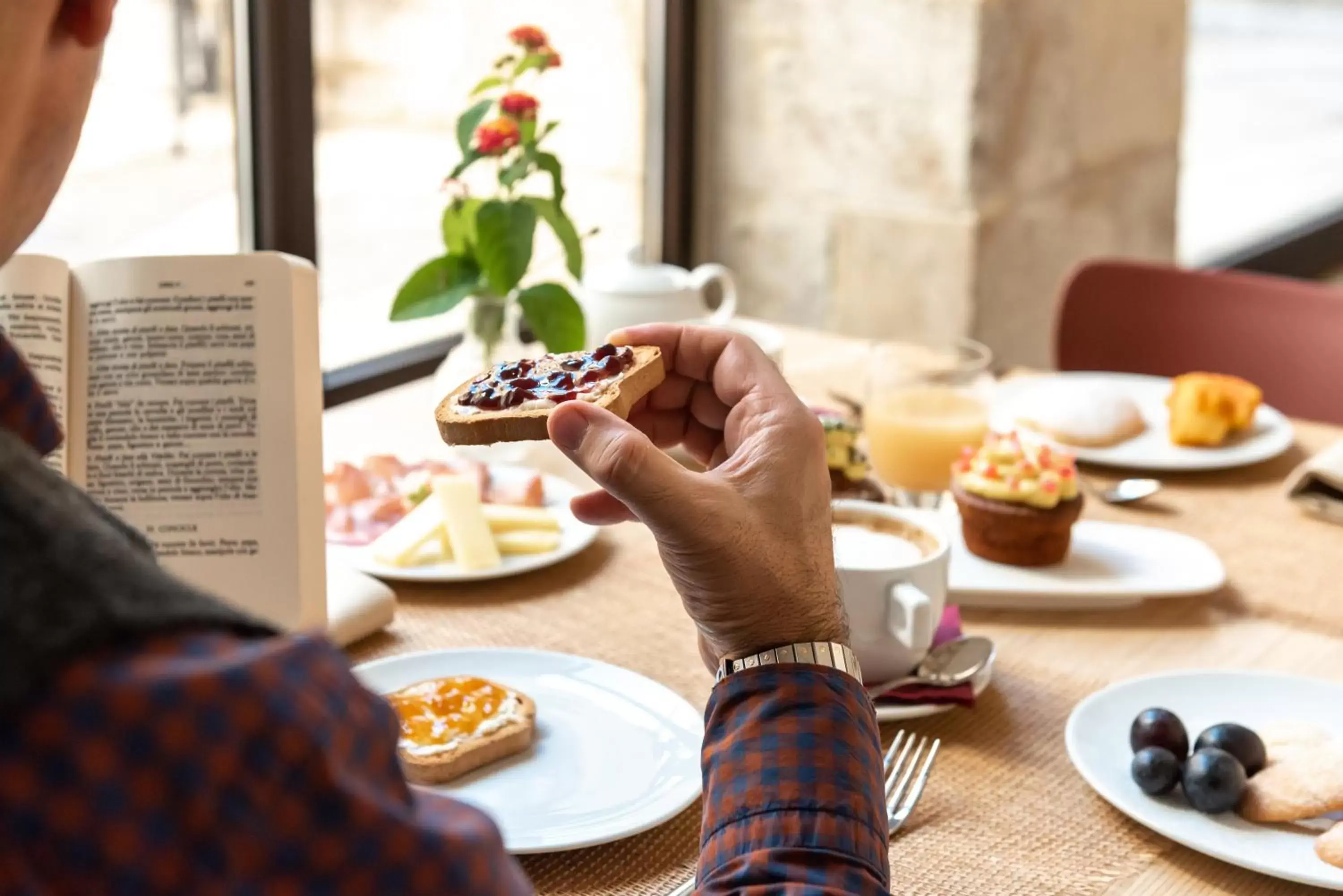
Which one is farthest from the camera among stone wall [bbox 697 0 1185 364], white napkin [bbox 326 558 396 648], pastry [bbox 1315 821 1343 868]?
stone wall [bbox 697 0 1185 364]

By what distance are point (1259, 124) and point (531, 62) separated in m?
3.72

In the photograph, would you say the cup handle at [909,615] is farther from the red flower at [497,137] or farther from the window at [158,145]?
the window at [158,145]

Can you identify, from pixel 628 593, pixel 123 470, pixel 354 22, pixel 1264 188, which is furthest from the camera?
pixel 1264 188

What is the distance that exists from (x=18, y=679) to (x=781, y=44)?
90.5 inches

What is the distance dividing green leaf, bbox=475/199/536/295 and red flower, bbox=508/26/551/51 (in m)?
0.21

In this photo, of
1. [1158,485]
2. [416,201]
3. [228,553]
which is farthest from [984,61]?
[228,553]

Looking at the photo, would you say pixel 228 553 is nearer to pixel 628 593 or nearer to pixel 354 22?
pixel 628 593

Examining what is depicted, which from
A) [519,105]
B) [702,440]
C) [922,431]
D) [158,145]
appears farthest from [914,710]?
[158,145]

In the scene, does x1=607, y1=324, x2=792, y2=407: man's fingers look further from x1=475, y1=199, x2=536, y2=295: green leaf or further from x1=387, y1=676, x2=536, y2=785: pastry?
x1=475, y1=199, x2=536, y2=295: green leaf

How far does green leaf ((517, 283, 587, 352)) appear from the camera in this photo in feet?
5.08

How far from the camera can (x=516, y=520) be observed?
130 cm

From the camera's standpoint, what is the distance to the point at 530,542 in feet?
4.19

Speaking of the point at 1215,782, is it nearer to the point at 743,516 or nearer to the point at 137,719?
the point at 743,516

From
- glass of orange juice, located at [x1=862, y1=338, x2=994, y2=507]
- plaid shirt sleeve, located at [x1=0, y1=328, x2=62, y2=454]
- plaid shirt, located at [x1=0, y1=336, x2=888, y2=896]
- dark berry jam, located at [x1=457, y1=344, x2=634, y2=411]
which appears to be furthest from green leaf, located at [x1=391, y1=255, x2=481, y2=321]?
plaid shirt, located at [x1=0, y1=336, x2=888, y2=896]
